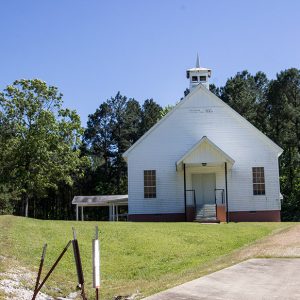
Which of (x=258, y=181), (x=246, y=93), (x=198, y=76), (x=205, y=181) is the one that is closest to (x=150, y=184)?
(x=205, y=181)

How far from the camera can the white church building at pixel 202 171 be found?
33.0 metres

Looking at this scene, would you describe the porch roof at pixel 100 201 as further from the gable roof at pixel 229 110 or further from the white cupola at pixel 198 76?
the gable roof at pixel 229 110

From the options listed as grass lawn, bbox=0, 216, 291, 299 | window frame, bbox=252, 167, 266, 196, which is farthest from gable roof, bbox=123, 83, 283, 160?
grass lawn, bbox=0, 216, 291, 299

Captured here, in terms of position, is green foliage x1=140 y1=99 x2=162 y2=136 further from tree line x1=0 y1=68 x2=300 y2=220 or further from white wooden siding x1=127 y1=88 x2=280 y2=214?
white wooden siding x1=127 y1=88 x2=280 y2=214

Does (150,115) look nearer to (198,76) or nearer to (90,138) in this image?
(90,138)

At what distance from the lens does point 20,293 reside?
423 inches

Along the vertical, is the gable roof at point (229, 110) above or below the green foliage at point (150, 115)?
below

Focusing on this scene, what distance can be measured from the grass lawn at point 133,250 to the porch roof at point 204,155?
30.0 ft

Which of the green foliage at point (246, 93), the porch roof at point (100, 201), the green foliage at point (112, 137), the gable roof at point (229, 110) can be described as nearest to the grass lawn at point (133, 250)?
the gable roof at point (229, 110)

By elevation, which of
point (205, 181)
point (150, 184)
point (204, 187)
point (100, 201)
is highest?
point (205, 181)

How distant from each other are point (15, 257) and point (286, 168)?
46044 millimetres

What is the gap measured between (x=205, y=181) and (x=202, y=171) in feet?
2.26

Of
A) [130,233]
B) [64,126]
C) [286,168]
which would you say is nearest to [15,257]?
[130,233]

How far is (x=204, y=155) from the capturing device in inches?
1248
